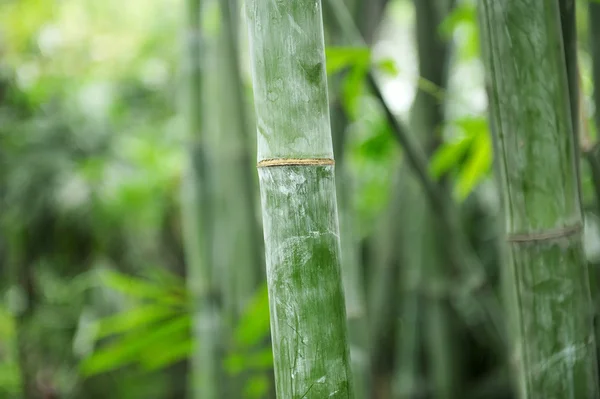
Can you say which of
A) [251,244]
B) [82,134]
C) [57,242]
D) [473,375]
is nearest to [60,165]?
[82,134]

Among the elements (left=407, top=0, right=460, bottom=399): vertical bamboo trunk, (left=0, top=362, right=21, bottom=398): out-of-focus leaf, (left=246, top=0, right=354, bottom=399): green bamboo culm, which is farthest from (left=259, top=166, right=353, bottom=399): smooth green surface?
(left=0, top=362, right=21, bottom=398): out-of-focus leaf

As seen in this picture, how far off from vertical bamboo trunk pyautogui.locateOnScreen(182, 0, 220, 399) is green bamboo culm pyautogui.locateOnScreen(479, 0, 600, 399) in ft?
1.41

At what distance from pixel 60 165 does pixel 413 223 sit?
1178 mm

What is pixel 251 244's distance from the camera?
0.82m

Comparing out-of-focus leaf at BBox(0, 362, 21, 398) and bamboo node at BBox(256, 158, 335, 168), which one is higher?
bamboo node at BBox(256, 158, 335, 168)

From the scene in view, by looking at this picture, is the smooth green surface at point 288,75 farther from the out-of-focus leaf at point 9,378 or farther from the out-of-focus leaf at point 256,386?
the out-of-focus leaf at point 9,378

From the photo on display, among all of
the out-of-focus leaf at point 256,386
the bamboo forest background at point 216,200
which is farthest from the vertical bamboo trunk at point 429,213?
the out-of-focus leaf at point 256,386

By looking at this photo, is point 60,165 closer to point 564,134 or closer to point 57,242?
point 57,242

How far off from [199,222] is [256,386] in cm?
24

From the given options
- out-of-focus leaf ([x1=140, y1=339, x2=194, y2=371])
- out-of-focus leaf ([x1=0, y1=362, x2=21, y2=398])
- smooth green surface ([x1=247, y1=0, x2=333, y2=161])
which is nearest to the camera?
smooth green surface ([x1=247, y1=0, x2=333, y2=161])

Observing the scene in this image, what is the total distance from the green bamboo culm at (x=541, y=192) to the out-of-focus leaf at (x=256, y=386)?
0.45 meters

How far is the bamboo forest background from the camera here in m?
0.71

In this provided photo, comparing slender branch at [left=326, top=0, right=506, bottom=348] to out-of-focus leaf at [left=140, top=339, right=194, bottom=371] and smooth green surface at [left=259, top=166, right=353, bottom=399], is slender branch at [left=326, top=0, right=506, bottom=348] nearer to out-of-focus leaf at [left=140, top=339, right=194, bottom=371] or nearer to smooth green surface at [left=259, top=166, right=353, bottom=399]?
smooth green surface at [left=259, top=166, right=353, bottom=399]

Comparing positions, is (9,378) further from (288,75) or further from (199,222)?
(288,75)
